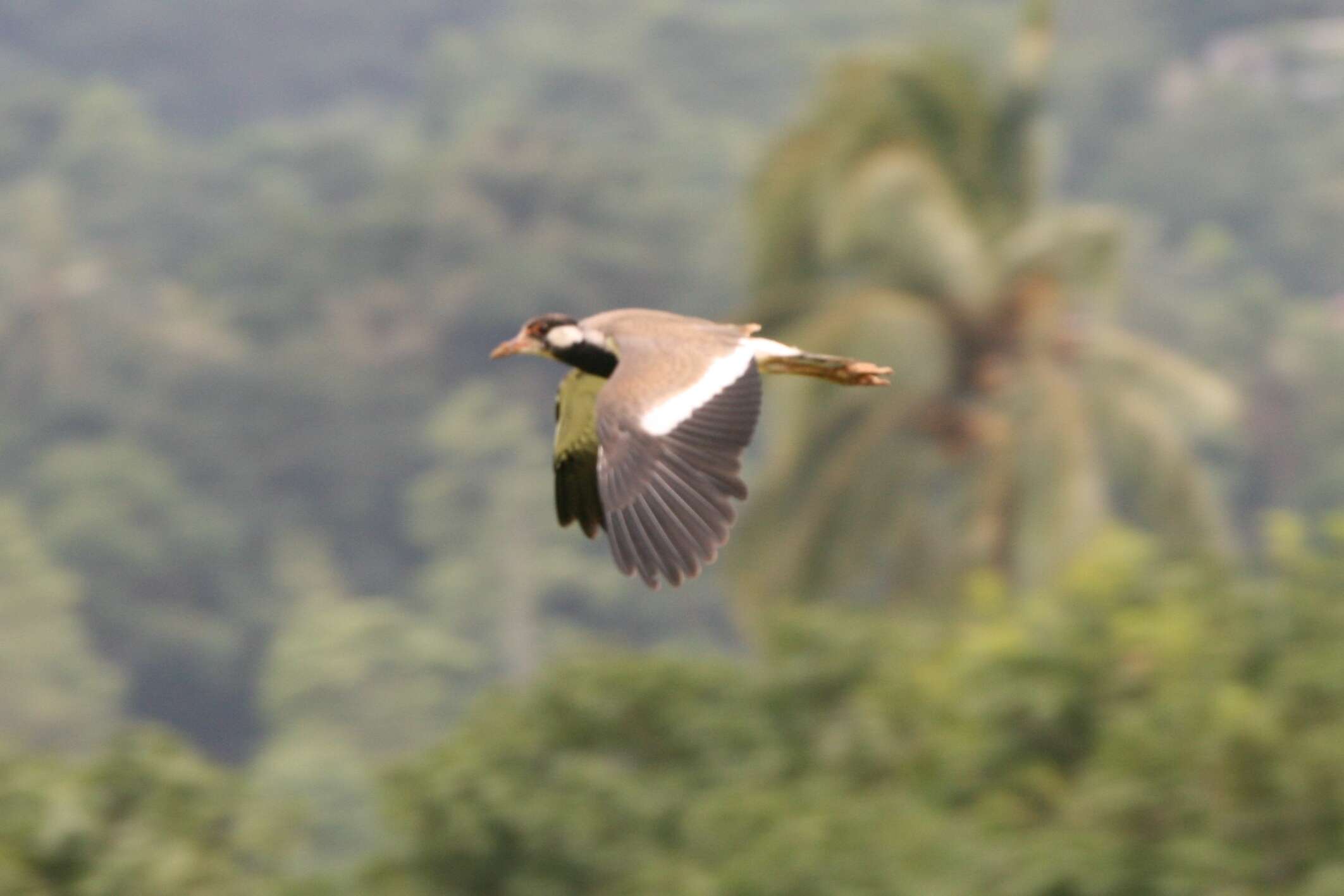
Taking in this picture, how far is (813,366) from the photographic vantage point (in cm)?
626

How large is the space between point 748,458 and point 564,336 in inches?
1232

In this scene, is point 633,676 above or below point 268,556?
below

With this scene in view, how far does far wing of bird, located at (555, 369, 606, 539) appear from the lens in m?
6.39

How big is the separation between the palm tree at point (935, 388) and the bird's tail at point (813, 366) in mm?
9961

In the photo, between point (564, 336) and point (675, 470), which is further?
point (564, 336)

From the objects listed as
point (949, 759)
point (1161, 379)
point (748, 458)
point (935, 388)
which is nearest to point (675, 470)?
point (949, 759)

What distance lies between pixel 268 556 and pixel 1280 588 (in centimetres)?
3030

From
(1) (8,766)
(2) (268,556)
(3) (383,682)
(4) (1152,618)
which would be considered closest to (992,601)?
(4) (1152,618)

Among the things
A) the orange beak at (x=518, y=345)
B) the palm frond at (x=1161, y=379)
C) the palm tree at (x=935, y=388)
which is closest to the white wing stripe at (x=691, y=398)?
the orange beak at (x=518, y=345)

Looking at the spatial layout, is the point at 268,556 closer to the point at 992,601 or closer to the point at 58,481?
the point at 58,481

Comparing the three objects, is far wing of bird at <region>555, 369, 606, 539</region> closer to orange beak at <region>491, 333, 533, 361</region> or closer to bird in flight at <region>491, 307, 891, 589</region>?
orange beak at <region>491, 333, 533, 361</region>

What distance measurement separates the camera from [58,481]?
40.8 metres

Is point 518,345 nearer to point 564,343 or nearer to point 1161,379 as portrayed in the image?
point 564,343

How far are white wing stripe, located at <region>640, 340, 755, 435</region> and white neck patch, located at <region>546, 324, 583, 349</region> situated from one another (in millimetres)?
395
